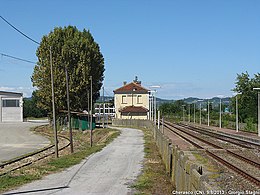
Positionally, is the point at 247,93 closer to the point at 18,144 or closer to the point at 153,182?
the point at 18,144

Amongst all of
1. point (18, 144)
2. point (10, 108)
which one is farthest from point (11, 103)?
point (18, 144)

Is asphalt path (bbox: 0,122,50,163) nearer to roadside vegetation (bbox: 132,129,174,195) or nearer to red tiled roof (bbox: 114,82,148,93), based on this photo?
roadside vegetation (bbox: 132,129,174,195)

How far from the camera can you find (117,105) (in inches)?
4626

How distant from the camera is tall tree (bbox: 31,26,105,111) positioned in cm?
6066

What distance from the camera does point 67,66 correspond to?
61.1 metres

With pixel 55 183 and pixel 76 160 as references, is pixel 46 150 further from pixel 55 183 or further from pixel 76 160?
pixel 55 183

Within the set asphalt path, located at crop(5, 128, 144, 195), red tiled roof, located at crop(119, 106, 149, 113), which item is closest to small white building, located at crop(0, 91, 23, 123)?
red tiled roof, located at crop(119, 106, 149, 113)

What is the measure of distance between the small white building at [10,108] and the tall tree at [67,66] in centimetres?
4021

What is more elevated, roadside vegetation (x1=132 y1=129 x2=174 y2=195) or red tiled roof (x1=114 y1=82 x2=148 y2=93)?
red tiled roof (x1=114 y1=82 x2=148 y2=93)

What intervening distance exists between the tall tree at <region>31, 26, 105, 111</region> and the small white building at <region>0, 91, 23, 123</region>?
40.2 meters

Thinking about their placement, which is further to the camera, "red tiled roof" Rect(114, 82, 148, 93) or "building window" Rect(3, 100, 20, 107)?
"red tiled roof" Rect(114, 82, 148, 93)

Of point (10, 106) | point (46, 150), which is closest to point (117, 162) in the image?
point (46, 150)

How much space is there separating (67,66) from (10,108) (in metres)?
46.4

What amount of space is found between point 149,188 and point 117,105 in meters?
103
